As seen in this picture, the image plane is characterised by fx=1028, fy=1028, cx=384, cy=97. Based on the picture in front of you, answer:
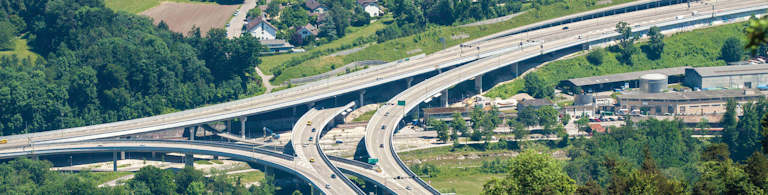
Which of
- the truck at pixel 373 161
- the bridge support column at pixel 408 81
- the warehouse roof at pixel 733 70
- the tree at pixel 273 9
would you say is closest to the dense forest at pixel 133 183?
the truck at pixel 373 161

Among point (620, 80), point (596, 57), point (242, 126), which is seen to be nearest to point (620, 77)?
point (620, 80)

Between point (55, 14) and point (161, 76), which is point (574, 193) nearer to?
point (161, 76)

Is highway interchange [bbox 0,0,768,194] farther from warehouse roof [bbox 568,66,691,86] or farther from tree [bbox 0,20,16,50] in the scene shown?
tree [bbox 0,20,16,50]

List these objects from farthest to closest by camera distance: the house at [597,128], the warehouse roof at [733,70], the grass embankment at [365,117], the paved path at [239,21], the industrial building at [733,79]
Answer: the paved path at [239,21]
the warehouse roof at [733,70]
the industrial building at [733,79]
the grass embankment at [365,117]
the house at [597,128]

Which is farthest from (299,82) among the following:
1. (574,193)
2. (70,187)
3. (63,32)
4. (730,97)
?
(574,193)

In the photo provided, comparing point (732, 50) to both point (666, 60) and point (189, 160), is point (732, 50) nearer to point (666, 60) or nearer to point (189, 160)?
point (666, 60)

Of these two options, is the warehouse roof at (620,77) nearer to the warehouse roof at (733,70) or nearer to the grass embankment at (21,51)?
the warehouse roof at (733,70)

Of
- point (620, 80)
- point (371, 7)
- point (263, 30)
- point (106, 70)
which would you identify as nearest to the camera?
point (106, 70)
